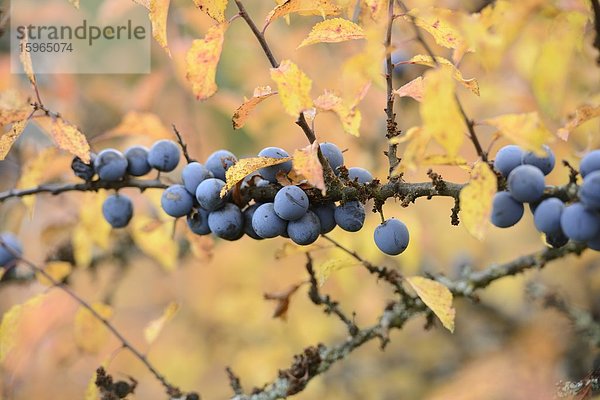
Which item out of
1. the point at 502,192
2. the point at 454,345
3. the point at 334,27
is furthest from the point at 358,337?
the point at 454,345

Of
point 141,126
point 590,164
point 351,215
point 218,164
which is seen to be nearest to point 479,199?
point 590,164

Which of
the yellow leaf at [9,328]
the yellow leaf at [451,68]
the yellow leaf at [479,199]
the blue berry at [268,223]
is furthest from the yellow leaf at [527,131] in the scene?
the yellow leaf at [9,328]

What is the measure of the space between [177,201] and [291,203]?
1.04 ft

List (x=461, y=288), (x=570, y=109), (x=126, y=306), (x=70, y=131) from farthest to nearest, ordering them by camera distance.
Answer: (x=126, y=306)
(x=570, y=109)
(x=461, y=288)
(x=70, y=131)

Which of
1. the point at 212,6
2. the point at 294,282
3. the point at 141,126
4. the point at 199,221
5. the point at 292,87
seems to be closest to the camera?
the point at 292,87

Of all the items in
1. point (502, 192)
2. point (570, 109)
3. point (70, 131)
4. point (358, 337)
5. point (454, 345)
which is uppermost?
point (70, 131)

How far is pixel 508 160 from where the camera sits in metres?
1.11

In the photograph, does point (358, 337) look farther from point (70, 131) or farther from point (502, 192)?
point (70, 131)

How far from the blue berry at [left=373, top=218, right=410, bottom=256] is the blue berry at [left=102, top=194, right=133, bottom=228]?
0.70 m

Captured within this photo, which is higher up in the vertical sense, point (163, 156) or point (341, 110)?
point (341, 110)

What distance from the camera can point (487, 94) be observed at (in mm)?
2359

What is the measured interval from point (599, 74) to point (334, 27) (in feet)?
5.01

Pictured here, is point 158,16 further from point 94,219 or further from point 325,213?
point 94,219

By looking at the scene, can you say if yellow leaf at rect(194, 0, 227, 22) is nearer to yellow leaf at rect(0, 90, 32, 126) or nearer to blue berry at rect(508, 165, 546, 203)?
yellow leaf at rect(0, 90, 32, 126)
